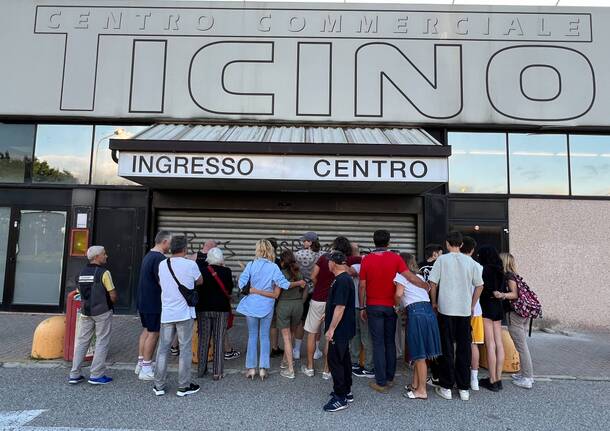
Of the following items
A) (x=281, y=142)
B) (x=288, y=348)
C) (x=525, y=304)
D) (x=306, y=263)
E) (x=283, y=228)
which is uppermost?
(x=281, y=142)

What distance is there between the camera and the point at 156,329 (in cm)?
455

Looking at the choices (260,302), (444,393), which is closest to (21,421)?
(260,302)

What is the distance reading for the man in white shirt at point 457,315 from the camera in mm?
4191

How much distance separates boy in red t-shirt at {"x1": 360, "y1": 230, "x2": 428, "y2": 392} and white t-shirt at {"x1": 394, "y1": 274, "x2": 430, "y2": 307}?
5 centimetres

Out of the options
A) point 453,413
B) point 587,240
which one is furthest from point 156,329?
point 587,240

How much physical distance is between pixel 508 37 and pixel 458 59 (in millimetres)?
1176

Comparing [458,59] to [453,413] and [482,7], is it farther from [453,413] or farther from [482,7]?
[453,413]

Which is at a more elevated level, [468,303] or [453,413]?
[468,303]

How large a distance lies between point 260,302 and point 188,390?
3.95 feet

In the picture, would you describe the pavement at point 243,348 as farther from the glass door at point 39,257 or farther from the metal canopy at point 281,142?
the metal canopy at point 281,142

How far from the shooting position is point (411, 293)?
14.0 ft

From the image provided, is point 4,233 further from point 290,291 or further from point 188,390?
point 290,291

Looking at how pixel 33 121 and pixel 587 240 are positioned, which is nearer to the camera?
pixel 587 240

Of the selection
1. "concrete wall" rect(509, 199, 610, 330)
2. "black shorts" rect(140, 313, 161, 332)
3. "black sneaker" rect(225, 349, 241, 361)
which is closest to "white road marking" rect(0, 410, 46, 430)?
"black shorts" rect(140, 313, 161, 332)
